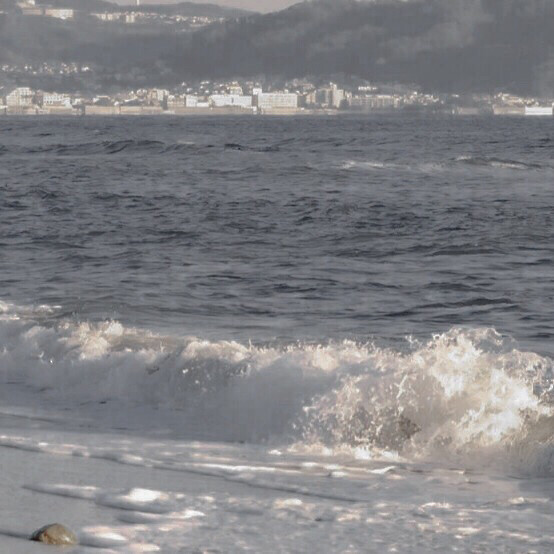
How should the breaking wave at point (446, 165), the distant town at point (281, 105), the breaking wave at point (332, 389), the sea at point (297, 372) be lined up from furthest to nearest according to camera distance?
the distant town at point (281, 105) < the breaking wave at point (446, 165) < the breaking wave at point (332, 389) < the sea at point (297, 372)

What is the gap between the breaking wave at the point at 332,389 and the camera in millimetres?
8070

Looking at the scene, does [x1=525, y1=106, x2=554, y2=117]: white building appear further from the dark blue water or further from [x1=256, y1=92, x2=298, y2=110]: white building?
the dark blue water

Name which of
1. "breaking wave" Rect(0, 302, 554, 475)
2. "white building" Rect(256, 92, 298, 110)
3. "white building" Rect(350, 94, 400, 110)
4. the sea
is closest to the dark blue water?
the sea

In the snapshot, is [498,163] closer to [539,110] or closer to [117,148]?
[117,148]

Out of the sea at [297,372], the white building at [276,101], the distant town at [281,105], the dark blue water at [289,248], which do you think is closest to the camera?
the sea at [297,372]

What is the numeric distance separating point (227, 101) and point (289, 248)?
573ft

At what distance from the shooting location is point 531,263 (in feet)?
58.1

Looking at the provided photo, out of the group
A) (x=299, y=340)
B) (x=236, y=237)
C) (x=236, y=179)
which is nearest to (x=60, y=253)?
(x=236, y=237)

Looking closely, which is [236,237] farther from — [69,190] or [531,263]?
[69,190]

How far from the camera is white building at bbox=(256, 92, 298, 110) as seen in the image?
193 meters

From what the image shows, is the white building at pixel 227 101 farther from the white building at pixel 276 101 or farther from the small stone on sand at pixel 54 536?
the small stone on sand at pixel 54 536

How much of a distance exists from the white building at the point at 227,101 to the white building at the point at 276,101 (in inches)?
89.1

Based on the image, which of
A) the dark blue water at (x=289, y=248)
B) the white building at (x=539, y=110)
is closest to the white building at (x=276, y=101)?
the white building at (x=539, y=110)

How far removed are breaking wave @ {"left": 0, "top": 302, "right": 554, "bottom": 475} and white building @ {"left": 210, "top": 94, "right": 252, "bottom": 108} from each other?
181 m
